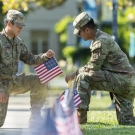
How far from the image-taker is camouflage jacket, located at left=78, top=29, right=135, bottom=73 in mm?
11008

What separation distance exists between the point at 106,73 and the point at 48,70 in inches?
34.1

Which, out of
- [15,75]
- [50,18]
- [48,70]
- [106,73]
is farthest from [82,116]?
[50,18]

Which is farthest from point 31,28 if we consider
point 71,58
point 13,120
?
point 13,120

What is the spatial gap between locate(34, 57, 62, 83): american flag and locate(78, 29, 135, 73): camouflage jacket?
1.50ft

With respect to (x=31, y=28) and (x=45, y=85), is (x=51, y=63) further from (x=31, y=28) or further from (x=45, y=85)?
(x=31, y=28)

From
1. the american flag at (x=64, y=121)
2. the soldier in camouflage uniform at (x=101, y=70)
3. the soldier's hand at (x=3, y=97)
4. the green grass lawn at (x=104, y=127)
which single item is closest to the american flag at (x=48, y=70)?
the soldier in camouflage uniform at (x=101, y=70)

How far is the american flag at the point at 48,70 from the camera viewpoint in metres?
11.2

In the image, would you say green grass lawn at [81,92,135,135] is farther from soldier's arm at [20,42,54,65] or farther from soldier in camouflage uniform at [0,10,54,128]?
soldier's arm at [20,42,54,65]

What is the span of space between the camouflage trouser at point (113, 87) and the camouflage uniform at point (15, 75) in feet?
2.00

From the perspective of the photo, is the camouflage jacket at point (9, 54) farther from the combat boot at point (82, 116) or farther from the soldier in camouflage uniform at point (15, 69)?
the combat boot at point (82, 116)

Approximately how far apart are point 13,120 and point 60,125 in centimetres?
488

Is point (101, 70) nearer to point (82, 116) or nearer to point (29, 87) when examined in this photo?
point (82, 116)

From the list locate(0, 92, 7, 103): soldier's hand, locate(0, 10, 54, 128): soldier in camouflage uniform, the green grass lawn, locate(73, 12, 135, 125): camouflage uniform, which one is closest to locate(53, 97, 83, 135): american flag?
the green grass lawn

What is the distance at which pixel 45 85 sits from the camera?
11.3m
